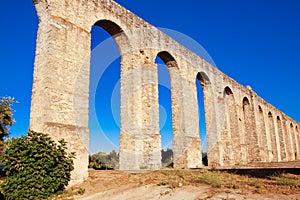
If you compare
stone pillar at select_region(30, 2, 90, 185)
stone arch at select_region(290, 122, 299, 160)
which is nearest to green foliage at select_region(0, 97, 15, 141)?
stone pillar at select_region(30, 2, 90, 185)

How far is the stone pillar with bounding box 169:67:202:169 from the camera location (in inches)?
504

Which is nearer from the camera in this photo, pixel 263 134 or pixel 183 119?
pixel 183 119

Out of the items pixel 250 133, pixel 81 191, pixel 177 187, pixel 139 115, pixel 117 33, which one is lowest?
pixel 81 191

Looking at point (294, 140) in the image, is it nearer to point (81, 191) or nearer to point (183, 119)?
point (183, 119)

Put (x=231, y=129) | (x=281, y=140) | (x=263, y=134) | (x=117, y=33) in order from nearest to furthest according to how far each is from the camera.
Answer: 1. (x=117, y=33)
2. (x=231, y=129)
3. (x=263, y=134)
4. (x=281, y=140)

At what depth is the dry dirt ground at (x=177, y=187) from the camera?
5.12 metres

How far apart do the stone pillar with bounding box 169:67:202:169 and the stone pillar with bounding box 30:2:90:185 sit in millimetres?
5933

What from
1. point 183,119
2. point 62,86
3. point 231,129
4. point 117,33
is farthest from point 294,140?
point 62,86

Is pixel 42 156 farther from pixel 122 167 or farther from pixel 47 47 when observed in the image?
pixel 122 167

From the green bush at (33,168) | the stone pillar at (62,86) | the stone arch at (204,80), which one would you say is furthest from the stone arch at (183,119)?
the green bush at (33,168)

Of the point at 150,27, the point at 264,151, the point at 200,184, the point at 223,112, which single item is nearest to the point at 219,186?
the point at 200,184

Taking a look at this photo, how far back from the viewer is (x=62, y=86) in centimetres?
787

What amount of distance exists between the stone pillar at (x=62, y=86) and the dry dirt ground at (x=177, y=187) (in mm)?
757

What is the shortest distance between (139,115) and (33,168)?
508 centimetres
